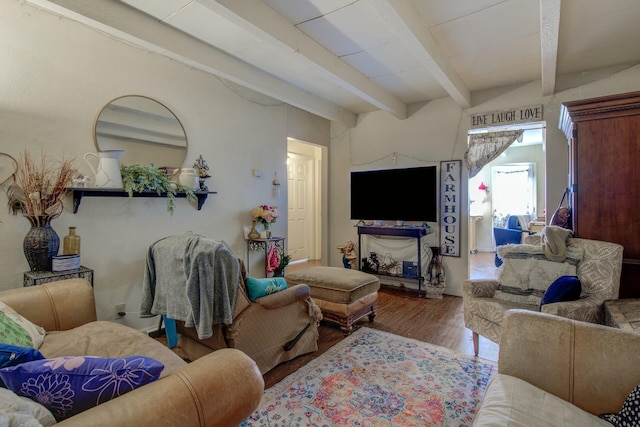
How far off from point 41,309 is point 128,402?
5.06 ft

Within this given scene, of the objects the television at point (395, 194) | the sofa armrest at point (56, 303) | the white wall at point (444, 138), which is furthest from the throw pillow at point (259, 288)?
the white wall at point (444, 138)

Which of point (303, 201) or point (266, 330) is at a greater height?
point (303, 201)

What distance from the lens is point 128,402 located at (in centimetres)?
89

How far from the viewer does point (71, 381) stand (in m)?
0.91

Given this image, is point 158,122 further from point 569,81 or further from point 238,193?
point 569,81

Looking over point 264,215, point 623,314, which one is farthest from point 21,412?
point 264,215

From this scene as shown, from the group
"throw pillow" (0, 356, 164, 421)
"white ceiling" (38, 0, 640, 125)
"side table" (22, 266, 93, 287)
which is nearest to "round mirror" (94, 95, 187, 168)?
"white ceiling" (38, 0, 640, 125)

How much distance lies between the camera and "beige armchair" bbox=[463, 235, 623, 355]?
2012 millimetres

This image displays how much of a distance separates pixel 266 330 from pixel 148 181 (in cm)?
164

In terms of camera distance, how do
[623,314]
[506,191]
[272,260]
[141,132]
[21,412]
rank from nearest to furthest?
[21,412] → [623,314] → [141,132] → [272,260] → [506,191]

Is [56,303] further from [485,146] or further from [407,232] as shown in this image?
[485,146]

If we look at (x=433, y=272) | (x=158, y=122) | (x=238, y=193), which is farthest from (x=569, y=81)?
(x=158, y=122)

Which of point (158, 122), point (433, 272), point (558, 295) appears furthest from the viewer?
point (433, 272)

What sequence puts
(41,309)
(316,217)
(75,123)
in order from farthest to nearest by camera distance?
(316,217) < (75,123) < (41,309)
